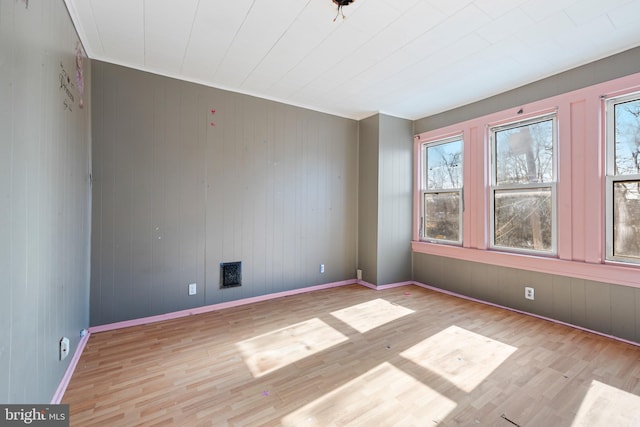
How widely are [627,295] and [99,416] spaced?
4.11m

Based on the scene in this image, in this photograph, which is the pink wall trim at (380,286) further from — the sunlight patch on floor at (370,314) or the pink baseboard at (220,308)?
the sunlight patch on floor at (370,314)

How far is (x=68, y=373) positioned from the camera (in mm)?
1933

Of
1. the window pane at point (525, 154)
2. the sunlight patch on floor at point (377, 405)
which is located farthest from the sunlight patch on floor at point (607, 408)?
the window pane at point (525, 154)

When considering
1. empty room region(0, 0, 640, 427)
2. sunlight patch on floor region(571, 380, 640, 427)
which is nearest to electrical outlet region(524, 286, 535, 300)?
empty room region(0, 0, 640, 427)

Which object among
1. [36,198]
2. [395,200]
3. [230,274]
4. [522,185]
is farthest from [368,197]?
[36,198]

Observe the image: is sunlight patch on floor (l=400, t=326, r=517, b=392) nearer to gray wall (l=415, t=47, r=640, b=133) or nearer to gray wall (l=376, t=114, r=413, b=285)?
gray wall (l=376, t=114, r=413, b=285)

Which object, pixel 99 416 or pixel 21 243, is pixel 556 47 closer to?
pixel 21 243

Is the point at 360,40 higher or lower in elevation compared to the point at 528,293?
higher

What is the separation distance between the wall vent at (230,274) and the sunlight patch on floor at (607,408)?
10.1ft

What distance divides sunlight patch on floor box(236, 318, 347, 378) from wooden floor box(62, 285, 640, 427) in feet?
0.04

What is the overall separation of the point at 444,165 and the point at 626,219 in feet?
6.55

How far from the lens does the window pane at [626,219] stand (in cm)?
247

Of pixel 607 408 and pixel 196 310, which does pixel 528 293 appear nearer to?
pixel 607 408

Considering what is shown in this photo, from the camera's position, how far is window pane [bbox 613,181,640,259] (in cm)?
247
